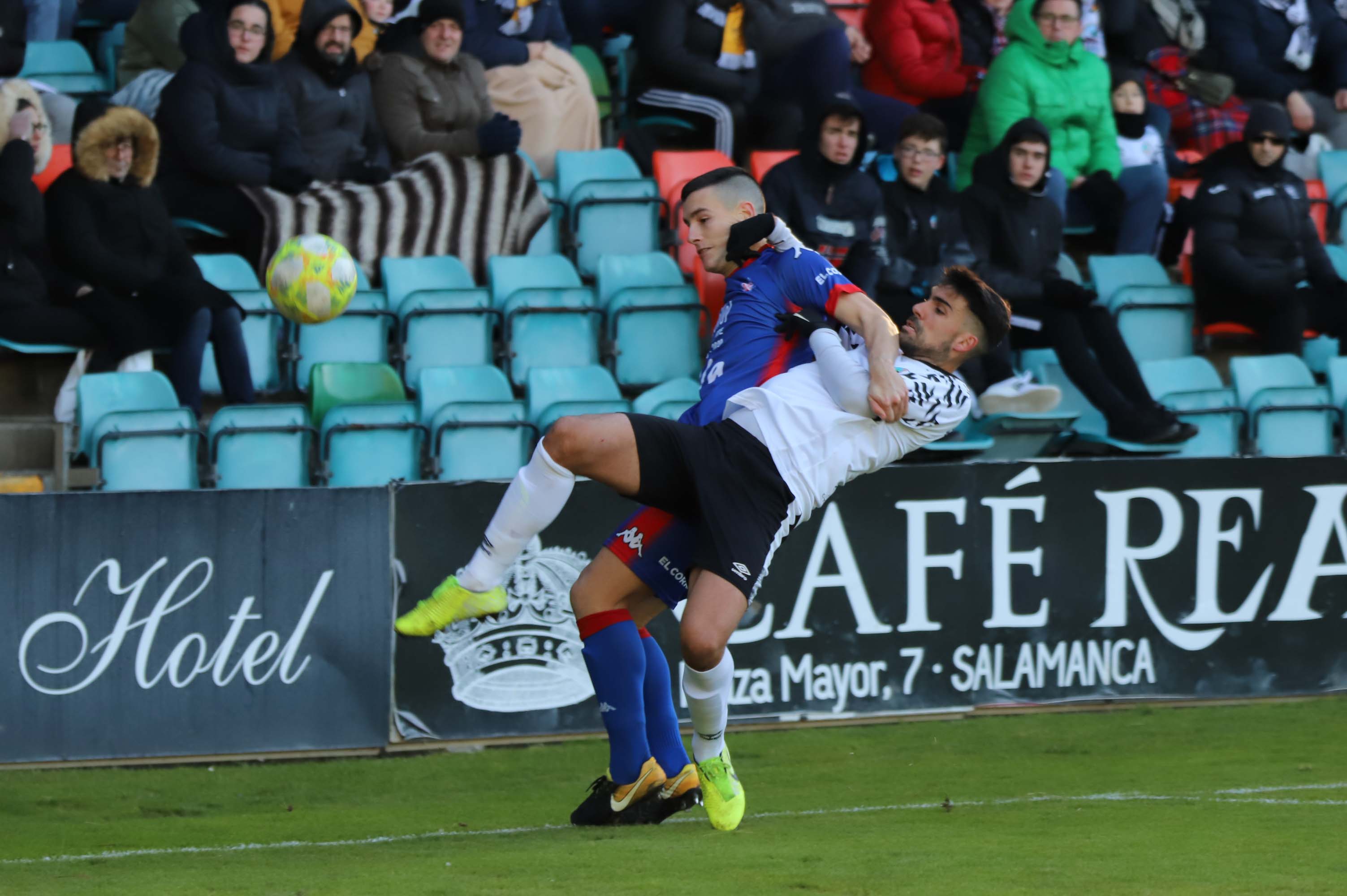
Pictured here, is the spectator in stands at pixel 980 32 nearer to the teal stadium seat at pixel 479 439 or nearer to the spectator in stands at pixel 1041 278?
the spectator in stands at pixel 1041 278

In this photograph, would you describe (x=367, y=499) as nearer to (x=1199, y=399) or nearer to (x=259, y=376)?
(x=259, y=376)

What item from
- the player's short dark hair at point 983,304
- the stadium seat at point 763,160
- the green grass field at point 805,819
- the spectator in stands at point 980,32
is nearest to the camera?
the green grass field at point 805,819

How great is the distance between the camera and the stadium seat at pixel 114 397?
856 centimetres

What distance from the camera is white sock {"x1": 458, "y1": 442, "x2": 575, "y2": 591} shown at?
5.45m

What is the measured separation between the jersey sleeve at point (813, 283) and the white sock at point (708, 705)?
123 centimetres

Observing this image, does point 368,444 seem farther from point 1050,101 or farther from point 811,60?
point 1050,101

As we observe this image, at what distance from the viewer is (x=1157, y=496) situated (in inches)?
356

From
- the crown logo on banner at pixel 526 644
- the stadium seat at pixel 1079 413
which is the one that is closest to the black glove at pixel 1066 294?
the stadium seat at pixel 1079 413

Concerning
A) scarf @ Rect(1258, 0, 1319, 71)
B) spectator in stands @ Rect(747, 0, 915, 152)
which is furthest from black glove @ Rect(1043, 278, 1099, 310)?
scarf @ Rect(1258, 0, 1319, 71)

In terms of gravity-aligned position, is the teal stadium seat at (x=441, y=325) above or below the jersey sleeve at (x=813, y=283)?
below

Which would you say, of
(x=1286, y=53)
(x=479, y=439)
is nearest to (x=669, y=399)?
(x=479, y=439)

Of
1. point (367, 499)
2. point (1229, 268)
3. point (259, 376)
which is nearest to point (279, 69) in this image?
point (259, 376)

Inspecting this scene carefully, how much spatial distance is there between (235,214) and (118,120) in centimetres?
105

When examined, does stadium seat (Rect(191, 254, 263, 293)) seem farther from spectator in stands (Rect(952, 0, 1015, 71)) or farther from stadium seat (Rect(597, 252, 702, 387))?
spectator in stands (Rect(952, 0, 1015, 71))
